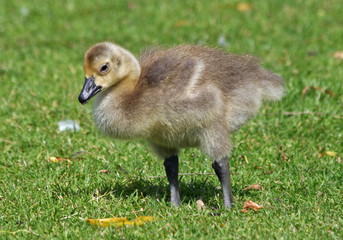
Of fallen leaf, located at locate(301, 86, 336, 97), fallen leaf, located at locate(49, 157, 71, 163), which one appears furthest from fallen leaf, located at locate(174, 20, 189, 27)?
fallen leaf, located at locate(49, 157, 71, 163)

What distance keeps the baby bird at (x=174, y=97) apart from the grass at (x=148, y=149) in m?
0.52

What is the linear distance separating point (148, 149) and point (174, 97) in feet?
5.53

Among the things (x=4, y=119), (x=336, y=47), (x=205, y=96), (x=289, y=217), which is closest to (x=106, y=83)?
(x=205, y=96)

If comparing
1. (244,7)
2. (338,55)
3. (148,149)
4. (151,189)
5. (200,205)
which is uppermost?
(200,205)

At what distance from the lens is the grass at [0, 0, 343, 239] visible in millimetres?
4223

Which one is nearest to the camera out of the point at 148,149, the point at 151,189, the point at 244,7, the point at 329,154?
the point at 151,189

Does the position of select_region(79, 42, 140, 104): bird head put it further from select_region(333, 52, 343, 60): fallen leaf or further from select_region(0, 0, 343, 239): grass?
select_region(333, 52, 343, 60): fallen leaf

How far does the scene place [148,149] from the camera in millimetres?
5828

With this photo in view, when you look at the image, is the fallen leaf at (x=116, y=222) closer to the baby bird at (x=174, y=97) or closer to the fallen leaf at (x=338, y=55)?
the baby bird at (x=174, y=97)

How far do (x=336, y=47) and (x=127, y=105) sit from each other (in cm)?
514

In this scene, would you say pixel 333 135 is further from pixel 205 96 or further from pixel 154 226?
pixel 154 226

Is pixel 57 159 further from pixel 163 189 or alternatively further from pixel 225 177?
pixel 225 177

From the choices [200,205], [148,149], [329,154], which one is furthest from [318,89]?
[200,205]

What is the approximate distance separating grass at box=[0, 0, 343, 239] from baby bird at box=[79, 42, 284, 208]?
0.52 metres
